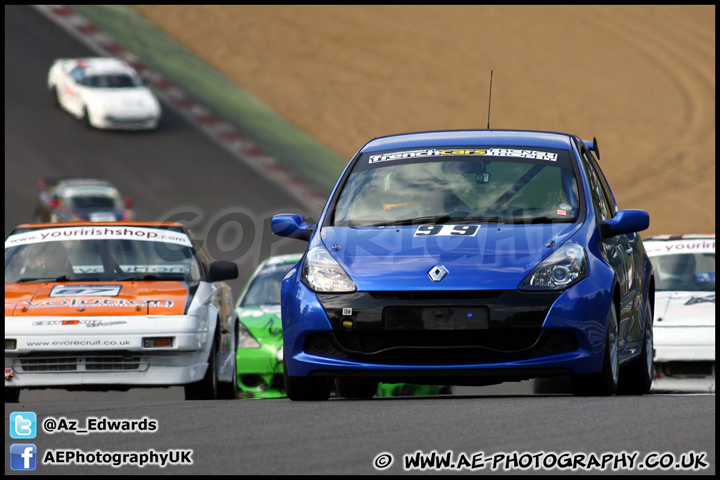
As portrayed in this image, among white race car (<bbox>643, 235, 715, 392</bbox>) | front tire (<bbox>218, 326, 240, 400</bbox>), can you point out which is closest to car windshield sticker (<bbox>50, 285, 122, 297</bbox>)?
front tire (<bbox>218, 326, 240, 400</bbox>)

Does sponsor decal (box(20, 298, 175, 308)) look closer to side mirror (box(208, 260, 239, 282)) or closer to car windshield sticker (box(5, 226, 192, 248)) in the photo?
side mirror (box(208, 260, 239, 282))

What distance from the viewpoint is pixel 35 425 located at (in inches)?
244

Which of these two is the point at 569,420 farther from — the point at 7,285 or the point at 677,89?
the point at 677,89

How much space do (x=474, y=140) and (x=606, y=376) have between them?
77.2 inches

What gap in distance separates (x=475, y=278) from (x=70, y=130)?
27.9 m

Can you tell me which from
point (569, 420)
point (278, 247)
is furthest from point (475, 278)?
point (278, 247)

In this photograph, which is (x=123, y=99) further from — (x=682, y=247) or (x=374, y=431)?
(x=374, y=431)

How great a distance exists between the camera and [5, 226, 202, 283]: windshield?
35.1 ft

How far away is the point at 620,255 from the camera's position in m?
8.11

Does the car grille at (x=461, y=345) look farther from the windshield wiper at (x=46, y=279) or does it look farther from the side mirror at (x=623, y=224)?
the windshield wiper at (x=46, y=279)

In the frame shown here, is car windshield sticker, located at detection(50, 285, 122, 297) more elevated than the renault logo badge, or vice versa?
the renault logo badge

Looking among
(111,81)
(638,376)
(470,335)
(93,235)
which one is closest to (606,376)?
(470,335)

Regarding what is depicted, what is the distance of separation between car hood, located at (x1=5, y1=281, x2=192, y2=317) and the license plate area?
310 cm

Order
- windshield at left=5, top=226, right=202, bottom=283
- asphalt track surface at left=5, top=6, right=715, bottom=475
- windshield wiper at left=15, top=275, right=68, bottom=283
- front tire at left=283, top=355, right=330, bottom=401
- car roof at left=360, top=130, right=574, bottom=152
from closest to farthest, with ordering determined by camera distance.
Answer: asphalt track surface at left=5, top=6, right=715, bottom=475 < front tire at left=283, top=355, right=330, bottom=401 < car roof at left=360, top=130, right=574, bottom=152 < windshield wiper at left=15, top=275, right=68, bottom=283 < windshield at left=5, top=226, right=202, bottom=283
